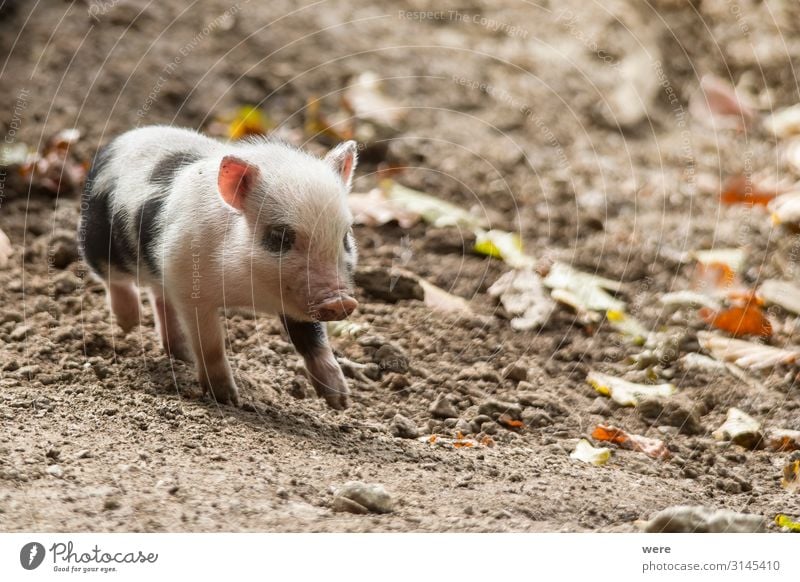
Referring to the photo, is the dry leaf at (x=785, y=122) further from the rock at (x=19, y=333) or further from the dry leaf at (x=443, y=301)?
the rock at (x=19, y=333)

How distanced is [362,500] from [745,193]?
237 cm

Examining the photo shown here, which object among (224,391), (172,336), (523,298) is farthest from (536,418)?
(172,336)

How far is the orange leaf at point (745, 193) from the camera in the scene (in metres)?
3.83

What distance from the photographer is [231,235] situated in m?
2.42

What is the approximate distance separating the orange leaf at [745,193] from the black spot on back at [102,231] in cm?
221

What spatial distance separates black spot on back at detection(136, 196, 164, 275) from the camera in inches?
100.0

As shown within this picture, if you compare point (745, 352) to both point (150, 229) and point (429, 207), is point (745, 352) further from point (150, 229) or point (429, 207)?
point (150, 229)

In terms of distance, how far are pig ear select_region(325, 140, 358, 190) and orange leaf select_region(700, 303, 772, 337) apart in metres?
1.22

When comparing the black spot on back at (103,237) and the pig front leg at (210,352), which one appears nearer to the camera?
the pig front leg at (210,352)

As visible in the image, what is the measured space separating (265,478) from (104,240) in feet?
3.13

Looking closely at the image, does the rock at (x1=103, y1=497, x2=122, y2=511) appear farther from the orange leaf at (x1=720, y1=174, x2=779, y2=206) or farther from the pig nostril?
the orange leaf at (x1=720, y1=174, x2=779, y2=206)

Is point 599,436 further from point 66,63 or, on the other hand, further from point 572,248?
point 66,63

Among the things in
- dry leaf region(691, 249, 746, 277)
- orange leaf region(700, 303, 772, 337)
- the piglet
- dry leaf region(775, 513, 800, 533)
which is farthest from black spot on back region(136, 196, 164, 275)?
dry leaf region(691, 249, 746, 277)

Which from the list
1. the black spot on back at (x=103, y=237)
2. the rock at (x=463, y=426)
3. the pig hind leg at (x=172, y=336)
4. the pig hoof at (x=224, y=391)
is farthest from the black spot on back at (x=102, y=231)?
the rock at (x=463, y=426)
